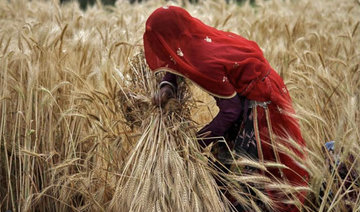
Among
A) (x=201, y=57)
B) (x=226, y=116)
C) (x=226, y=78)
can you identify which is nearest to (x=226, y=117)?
(x=226, y=116)

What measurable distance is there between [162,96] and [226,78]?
273mm

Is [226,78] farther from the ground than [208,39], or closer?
closer

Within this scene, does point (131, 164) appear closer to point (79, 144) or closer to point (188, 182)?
point (188, 182)

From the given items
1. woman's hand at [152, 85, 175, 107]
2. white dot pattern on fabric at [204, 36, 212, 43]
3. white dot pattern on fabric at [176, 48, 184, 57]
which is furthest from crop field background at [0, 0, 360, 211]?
white dot pattern on fabric at [204, 36, 212, 43]

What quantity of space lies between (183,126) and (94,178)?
0.48 metres

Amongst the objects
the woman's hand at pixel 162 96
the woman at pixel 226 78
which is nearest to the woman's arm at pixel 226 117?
the woman at pixel 226 78

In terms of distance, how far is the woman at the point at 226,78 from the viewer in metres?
1.69

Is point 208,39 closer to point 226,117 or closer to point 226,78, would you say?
point 226,78

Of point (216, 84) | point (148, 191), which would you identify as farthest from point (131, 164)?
point (216, 84)

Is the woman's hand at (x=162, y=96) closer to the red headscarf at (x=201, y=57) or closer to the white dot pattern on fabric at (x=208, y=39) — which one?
the red headscarf at (x=201, y=57)

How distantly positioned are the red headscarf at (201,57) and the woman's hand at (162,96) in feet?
0.28

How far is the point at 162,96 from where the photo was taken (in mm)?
1665

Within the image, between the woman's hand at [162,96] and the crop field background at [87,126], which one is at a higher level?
the woman's hand at [162,96]

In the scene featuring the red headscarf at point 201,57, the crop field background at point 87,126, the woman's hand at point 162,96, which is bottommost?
the crop field background at point 87,126
